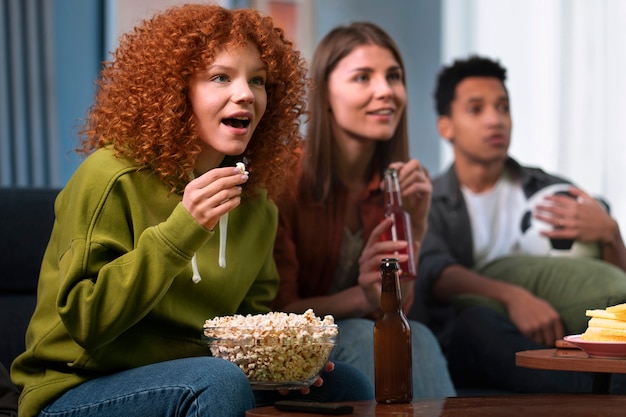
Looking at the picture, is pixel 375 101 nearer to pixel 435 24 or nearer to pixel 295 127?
pixel 295 127

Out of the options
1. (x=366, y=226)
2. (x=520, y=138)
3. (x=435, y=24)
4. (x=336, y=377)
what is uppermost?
(x=435, y=24)

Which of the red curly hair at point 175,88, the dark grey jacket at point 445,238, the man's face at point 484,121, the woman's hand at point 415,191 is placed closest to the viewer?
the red curly hair at point 175,88

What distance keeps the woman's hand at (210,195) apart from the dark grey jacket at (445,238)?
4.60ft

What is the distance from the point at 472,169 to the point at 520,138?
0.20m

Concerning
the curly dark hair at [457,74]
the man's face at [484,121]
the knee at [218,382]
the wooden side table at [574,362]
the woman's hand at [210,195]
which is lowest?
the wooden side table at [574,362]

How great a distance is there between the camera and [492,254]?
302cm

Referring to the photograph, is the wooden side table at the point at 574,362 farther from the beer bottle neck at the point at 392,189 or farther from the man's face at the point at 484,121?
the man's face at the point at 484,121

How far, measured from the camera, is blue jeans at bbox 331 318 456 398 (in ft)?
7.75

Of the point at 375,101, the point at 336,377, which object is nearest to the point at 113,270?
the point at 336,377

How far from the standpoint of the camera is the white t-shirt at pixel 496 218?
3.03 m

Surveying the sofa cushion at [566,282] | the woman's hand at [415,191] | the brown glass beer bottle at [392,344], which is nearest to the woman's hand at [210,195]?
the brown glass beer bottle at [392,344]

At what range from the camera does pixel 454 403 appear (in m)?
1.53

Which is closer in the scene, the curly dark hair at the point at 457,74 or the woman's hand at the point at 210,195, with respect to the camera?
the woman's hand at the point at 210,195

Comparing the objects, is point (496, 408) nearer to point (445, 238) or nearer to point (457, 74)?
point (445, 238)
